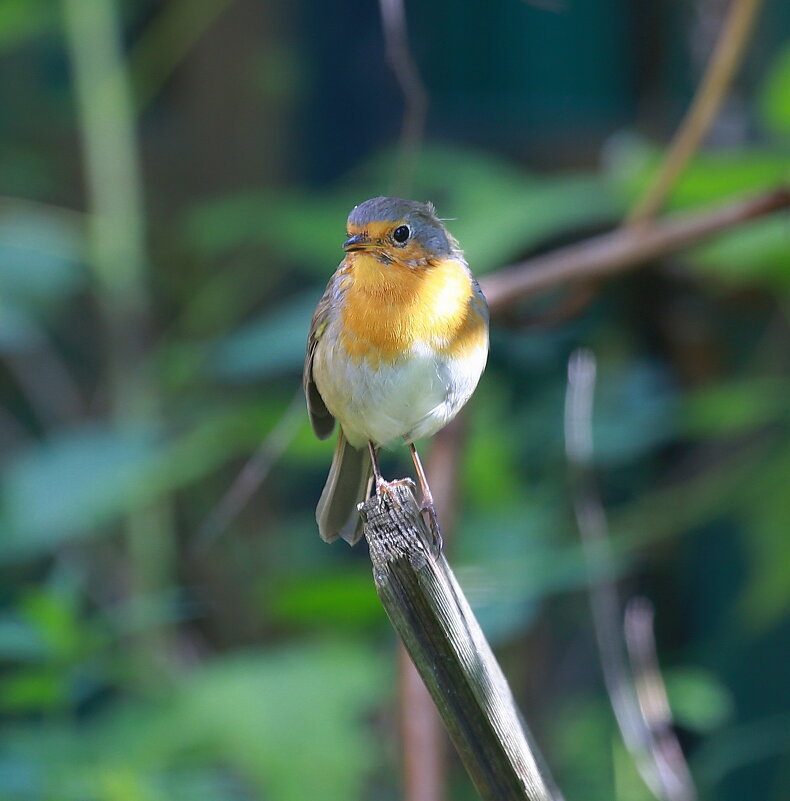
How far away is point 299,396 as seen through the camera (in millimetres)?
2566

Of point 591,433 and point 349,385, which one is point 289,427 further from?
point 591,433

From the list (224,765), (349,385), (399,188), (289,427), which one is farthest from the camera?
(224,765)

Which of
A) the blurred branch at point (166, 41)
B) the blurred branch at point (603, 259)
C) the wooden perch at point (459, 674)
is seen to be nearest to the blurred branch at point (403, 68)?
the blurred branch at point (603, 259)

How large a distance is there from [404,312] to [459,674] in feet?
2.45

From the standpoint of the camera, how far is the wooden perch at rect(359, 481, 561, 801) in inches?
50.9

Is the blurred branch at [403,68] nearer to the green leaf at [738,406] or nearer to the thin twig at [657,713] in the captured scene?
the thin twig at [657,713]

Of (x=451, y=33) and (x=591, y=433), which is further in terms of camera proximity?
(x=451, y=33)

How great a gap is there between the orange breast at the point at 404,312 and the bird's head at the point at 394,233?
2 cm

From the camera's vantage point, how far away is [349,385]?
6.30ft

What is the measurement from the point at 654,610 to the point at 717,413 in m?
1.42

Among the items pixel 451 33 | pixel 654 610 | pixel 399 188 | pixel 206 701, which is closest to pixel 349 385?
pixel 399 188

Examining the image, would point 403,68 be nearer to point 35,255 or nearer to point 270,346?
point 270,346

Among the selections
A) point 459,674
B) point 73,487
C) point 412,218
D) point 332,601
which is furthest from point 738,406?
point 459,674

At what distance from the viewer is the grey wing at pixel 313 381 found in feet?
6.64
